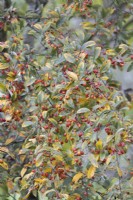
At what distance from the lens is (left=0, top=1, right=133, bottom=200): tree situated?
7.43 feet

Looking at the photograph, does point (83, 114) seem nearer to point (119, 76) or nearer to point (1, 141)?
point (1, 141)

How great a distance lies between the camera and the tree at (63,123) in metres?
2.26

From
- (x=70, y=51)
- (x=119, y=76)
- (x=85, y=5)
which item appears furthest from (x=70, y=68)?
(x=119, y=76)

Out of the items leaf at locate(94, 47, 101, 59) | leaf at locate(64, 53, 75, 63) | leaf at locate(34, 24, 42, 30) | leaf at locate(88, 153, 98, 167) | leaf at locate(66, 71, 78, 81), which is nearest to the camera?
leaf at locate(88, 153, 98, 167)

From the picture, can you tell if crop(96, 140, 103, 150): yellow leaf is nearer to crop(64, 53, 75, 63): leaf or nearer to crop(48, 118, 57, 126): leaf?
crop(48, 118, 57, 126): leaf

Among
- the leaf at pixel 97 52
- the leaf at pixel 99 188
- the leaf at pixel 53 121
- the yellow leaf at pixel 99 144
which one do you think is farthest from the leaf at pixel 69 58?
the leaf at pixel 99 188

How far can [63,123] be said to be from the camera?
2.46m

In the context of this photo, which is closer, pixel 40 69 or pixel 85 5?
pixel 40 69

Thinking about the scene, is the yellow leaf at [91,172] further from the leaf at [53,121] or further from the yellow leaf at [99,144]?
the leaf at [53,121]

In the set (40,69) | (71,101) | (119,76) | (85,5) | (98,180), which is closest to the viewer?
(71,101)

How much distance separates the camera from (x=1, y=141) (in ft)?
9.21

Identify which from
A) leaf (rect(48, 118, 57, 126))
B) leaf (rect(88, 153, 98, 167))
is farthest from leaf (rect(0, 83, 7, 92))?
leaf (rect(88, 153, 98, 167))

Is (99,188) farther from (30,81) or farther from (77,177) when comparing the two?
(30,81)

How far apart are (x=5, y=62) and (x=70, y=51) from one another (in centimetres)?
31
